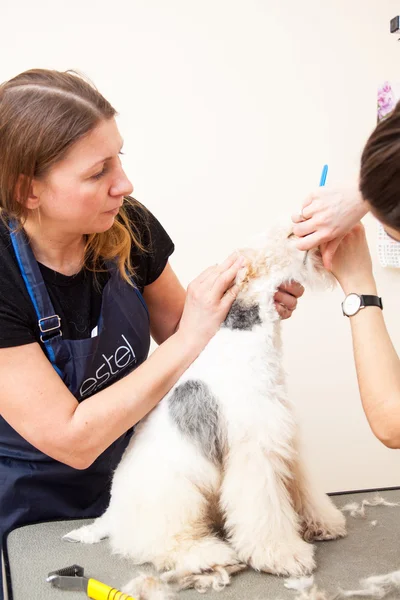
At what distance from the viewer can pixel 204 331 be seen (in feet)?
4.27

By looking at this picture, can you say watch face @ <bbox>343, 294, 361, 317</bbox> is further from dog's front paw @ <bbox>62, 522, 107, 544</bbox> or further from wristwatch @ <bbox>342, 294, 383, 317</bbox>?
dog's front paw @ <bbox>62, 522, 107, 544</bbox>

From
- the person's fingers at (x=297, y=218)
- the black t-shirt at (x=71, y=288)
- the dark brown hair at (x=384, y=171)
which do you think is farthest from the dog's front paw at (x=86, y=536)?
the dark brown hair at (x=384, y=171)

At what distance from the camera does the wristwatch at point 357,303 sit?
120 cm

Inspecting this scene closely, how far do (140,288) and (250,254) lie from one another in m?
0.32

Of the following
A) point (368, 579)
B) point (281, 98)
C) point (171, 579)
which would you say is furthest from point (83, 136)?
point (281, 98)

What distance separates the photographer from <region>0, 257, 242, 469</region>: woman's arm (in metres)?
1.23

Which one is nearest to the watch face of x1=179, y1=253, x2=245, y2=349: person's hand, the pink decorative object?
x1=179, y1=253, x2=245, y2=349: person's hand

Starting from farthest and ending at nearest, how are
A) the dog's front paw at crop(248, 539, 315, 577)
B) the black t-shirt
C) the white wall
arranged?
1. the white wall
2. the black t-shirt
3. the dog's front paw at crop(248, 539, 315, 577)

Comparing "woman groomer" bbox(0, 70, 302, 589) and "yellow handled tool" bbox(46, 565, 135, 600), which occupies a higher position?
"woman groomer" bbox(0, 70, 302, 589)

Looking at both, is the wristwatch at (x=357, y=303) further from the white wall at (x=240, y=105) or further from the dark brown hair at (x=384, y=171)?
the white wall at (x=240, y=105)

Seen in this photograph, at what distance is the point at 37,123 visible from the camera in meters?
1.21

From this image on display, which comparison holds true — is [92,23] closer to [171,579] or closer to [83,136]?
[83,136]

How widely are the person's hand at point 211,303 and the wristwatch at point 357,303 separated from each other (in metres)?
0.23

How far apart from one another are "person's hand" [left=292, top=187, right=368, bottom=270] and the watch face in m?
0.12
